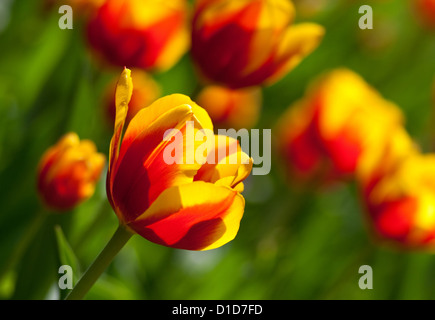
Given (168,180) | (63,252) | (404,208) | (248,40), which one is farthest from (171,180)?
(404,208)

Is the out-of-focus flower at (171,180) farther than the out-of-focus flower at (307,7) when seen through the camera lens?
No

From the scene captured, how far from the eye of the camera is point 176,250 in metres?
0.86

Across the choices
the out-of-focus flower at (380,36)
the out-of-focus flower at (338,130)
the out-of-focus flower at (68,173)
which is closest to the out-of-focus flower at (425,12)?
the out-of-focus flower at (380,36)

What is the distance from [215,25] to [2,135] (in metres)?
0.28

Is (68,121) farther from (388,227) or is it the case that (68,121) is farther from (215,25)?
(388,227)

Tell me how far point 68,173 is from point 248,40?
18cm

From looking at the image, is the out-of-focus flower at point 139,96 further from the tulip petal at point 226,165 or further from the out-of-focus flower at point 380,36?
the out-of-focus flower at point 380,36

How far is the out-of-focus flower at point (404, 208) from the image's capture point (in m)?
0.63

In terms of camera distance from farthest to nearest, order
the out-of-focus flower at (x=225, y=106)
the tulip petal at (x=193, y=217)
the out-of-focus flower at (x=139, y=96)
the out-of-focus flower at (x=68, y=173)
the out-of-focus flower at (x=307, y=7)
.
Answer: the out-of-focus flower at (x=307, y=7) → the out-of-focus flower at (x=225, y=106) → the out-of-focus flower at (x=139, y=96) → the out-of-focus flower at (x=68, y=173) → the tulip petal at (x=193, y=217)

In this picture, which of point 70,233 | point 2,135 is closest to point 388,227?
point 70,233

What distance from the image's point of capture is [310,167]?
861 millimetres

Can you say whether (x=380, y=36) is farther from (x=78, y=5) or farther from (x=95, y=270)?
(x=95, y=270)

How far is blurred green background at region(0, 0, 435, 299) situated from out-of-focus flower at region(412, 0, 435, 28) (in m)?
0.08

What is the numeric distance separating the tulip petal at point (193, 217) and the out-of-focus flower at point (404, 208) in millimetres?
289
